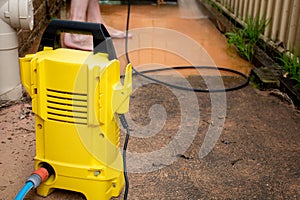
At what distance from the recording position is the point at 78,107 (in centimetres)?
163

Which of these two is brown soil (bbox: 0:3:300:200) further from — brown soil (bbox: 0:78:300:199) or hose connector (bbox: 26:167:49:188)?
hose connector (bbox: 26:167:49:188)

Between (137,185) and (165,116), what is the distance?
75 centimetres

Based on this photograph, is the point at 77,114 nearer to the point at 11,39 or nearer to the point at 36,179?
the point at 36,179

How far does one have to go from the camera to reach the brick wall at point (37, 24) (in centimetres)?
322

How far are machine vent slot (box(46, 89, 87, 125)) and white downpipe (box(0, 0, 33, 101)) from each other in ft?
3.02

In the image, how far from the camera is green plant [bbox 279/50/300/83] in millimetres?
2971

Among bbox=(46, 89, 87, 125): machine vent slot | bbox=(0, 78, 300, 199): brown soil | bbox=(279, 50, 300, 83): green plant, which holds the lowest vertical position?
bbox=(0, 78, 300, 199): brown soil

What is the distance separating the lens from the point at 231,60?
12.1 feet

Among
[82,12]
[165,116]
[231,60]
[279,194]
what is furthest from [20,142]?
[231,60]

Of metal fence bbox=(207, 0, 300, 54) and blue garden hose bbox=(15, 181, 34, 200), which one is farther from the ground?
metal fence bbox=(207, 0, 300, 54)

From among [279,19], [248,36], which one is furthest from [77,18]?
[279,19]

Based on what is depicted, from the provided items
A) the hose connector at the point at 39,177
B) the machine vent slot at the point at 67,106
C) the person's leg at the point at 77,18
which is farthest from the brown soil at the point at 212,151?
the person's leg at the point at 77,18

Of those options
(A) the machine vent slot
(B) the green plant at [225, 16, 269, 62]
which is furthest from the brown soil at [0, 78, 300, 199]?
(B) the green plant at [225, 16, 269, 62]

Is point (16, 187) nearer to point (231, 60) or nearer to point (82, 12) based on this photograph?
point (82, 12)
